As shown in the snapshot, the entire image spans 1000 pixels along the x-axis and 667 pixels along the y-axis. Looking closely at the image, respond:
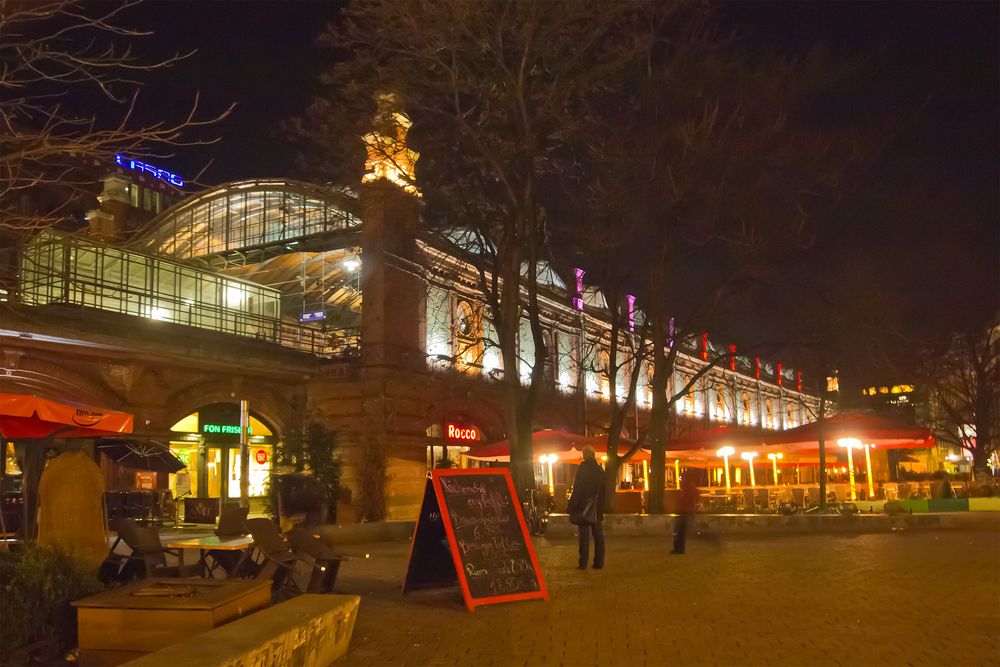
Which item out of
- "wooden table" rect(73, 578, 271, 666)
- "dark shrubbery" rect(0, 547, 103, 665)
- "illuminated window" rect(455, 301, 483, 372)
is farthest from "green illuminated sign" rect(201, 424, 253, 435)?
"wooden table" rect(73, 578, 271, 666)

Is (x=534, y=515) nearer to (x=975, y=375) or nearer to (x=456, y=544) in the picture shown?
(x=456, y=544)

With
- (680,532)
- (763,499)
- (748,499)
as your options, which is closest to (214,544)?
(680,532)

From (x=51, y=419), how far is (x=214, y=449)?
603 inches

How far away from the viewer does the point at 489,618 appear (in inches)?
309

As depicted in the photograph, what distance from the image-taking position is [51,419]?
905 cm

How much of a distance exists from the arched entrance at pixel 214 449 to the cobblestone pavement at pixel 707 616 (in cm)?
1181

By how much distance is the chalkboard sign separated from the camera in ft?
27.3

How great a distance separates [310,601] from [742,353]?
48.1 feet

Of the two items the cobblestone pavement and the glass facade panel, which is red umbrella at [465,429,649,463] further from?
the cobblestone pavement

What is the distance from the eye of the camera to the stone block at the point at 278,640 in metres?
4.12

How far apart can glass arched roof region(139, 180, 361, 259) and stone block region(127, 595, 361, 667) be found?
20.0 m

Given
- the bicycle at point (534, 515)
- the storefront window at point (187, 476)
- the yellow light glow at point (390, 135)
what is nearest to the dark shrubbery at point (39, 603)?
the bicycle at point (534, 515)

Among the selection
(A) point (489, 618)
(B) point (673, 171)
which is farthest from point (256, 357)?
(A) point (489, 618)

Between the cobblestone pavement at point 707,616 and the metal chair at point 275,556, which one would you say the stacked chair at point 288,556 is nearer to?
the metal chair at point 275,556
